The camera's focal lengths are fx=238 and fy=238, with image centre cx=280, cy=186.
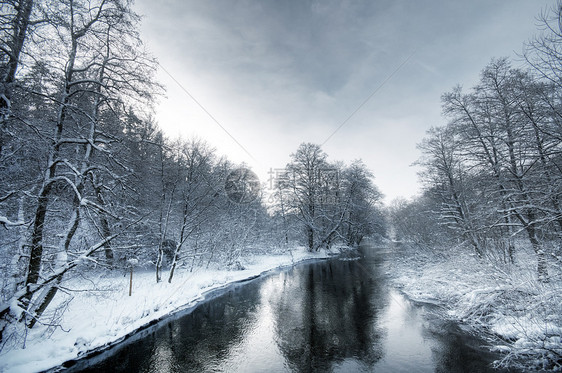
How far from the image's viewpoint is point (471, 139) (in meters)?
10.8

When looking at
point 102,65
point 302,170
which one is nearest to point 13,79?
point 102,65

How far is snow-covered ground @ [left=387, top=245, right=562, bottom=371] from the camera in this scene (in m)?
5.80

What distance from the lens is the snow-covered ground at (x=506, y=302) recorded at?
5.80 metres

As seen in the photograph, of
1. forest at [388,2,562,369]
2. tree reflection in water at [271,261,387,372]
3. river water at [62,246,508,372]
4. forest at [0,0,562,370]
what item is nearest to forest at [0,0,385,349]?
forest at [0,0,562,370]

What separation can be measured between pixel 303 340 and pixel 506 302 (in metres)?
Result: 6.88

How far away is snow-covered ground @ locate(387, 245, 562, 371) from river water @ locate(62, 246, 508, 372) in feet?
2.55

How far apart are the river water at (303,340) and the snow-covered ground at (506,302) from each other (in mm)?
778

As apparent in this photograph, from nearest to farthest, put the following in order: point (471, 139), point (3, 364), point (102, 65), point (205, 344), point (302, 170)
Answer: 1. point (3, 364)
2. point (102, 65)
3. point (205, 344)
4. point (471, 139)
5. point (302, 170)

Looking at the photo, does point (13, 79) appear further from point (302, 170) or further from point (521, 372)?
point (302, 170)

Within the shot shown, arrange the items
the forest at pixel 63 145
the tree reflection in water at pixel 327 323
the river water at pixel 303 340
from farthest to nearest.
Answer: the tree reflection in water at pixel 327 323 → the river water at pixel 303 340 → the forest at pixel 63 145

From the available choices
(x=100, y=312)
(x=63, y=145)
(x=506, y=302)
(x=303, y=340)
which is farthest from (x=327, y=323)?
(x=63, y=145)

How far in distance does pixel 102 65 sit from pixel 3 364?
25.4ft

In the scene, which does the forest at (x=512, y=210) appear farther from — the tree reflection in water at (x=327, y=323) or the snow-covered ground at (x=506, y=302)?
the tree reflection in water at (x=327, y=323)

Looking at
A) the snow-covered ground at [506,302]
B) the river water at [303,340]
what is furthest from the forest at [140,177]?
the river water at [303,340]
